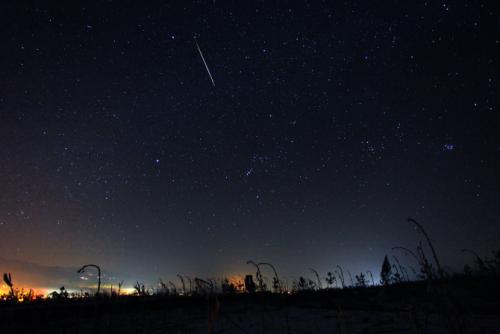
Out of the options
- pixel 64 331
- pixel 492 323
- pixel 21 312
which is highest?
pixel 21 312

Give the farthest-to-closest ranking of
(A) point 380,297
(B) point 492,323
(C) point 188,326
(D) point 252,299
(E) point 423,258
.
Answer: (D) point 252,299 → (A) point 380,297 → (C) point 188,326 → (B) point 492,323 → (E) point 423,258

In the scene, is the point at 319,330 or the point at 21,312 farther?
the point at 21,312

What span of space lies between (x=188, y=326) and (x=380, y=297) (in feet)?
37.9

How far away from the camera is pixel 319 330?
8.98 m

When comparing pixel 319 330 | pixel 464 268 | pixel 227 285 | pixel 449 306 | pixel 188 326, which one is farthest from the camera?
pixel 227 285

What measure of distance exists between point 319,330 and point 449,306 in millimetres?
4967

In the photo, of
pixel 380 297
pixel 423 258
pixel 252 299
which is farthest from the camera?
pixel 252 299

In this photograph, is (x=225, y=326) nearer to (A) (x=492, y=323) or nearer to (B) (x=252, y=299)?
(A) (x=492, y=323)

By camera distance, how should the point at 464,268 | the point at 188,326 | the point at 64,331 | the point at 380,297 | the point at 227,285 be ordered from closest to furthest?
the point at 64,331 < the point at 188,326 < the point at 380,297 < the point at 464,268 < the point at 227,285

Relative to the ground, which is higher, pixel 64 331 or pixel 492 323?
pixel 64 331

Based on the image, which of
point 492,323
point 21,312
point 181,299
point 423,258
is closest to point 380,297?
point 492,323

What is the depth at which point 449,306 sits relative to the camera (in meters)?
4.81

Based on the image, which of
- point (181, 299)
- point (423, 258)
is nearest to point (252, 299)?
point (181, 299)

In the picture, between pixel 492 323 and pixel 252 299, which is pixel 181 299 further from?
pixel 492 323
